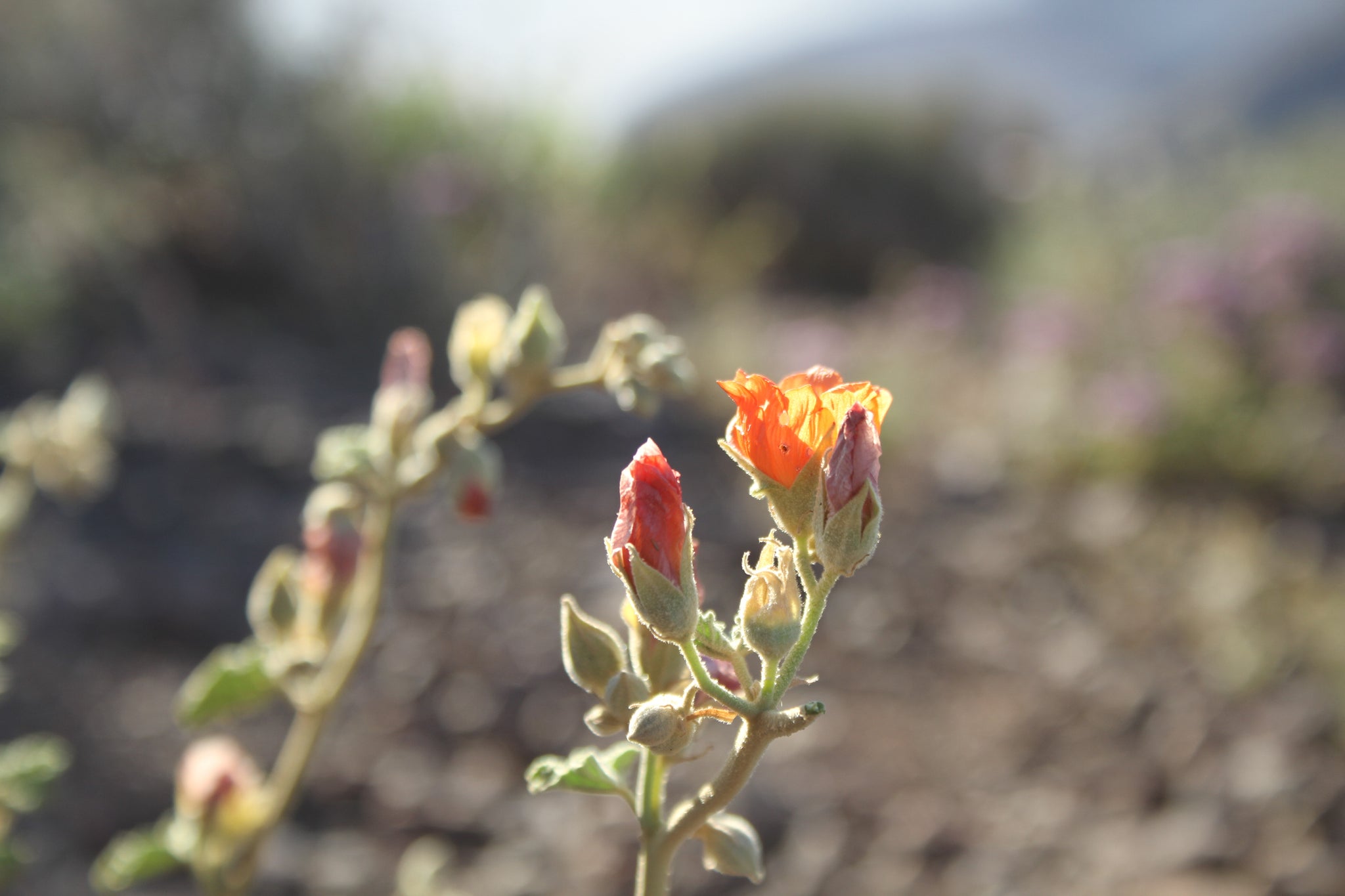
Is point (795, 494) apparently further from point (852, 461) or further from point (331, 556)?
point (331, 556)

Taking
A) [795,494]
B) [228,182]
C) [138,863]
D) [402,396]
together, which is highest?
[228,182]

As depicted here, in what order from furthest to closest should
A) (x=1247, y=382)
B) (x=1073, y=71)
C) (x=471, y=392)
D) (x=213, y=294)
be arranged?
(x=1073, y=71)
(x=213, y=294)
(x=1247, y=382)
(x=471, y=392)

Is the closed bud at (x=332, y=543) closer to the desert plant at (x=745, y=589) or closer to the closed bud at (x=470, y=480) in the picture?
the closed bud at (x=470, y=480)

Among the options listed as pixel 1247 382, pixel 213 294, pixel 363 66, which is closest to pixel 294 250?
pixel 213 294

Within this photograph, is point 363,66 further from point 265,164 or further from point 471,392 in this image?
point 471,392

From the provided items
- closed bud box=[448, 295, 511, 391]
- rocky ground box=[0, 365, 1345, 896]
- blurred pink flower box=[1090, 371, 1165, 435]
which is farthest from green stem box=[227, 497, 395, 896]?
blurred pink flower box=[1090, 371, 1165, 435]

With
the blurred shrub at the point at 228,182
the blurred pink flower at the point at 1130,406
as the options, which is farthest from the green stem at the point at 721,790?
the blurred shrub at the point at 228,182

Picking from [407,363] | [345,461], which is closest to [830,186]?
[407,363]
